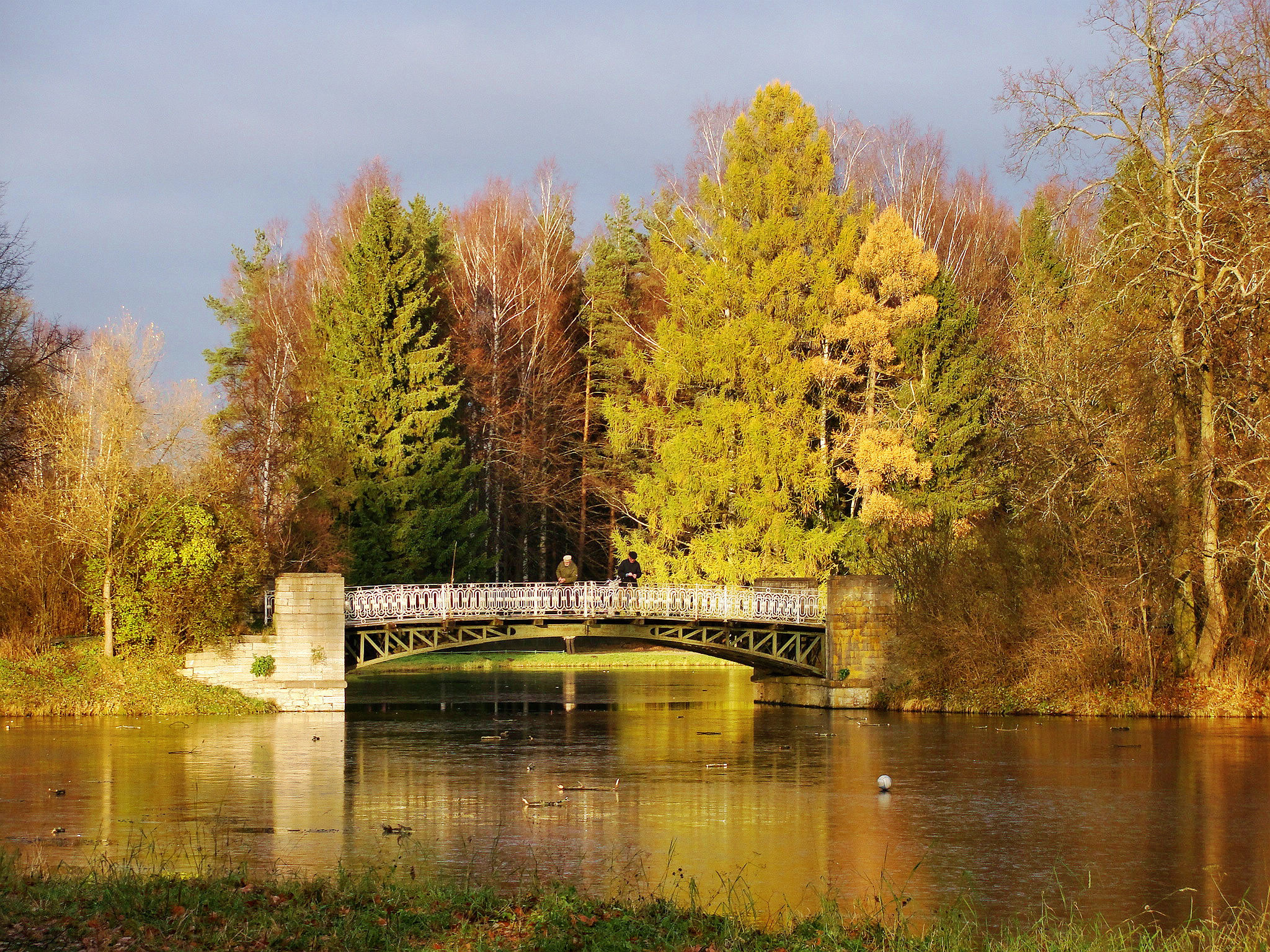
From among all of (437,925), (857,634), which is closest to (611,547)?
(857,634)

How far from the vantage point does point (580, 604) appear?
33.0 m

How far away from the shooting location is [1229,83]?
27516 millimetres

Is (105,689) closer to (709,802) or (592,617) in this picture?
(592,617)

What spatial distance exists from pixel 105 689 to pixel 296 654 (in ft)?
13.3

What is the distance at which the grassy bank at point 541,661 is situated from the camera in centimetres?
5138

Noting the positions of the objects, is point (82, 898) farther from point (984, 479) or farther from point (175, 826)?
point (984, 479)

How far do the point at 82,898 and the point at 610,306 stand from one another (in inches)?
1844

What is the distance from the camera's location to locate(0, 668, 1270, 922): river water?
13281mm

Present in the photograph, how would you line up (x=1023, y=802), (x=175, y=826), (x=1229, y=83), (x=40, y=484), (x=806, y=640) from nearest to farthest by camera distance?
(x=175, y=826) → (x=1023, y=802) → (x=1229, y=83) → (x=40, y=484) → (x=806, y=640)

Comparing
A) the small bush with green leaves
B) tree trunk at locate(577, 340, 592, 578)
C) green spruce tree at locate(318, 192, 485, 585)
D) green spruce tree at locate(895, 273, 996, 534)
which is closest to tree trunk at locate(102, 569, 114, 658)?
the small bush with green leaves

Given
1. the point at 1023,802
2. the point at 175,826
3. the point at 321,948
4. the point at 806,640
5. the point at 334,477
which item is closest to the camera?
the point at 321,948

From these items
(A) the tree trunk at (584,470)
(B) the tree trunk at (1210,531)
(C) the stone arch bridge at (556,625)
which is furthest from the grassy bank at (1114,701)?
(A) the tree trunk at (584,470)

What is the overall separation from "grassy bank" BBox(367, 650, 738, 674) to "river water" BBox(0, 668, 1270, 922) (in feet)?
64.9

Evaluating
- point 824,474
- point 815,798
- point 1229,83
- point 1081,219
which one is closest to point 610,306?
point 824,474
